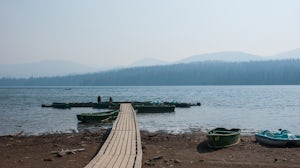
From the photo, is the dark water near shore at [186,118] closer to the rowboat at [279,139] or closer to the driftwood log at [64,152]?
the rowboat at [279,139]

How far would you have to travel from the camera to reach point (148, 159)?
18734 mm

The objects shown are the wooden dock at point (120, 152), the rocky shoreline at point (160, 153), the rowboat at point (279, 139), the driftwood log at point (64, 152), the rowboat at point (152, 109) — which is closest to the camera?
the wooden dock at point (120, 152)

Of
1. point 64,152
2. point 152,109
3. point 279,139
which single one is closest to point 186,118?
point 152,109

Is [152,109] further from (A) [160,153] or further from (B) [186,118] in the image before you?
(A) [160,153]

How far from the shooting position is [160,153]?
20500 millimetres

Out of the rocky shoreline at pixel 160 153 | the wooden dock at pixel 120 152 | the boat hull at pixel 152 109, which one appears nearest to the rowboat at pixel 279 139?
the rocky shoreline at pixel 160 153

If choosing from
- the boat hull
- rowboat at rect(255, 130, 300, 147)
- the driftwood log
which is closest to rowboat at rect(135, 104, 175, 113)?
the boat hull

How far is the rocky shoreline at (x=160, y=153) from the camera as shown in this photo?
59.0 ft

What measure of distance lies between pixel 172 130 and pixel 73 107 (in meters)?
34.4

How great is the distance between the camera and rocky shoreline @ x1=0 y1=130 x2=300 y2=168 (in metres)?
18.0

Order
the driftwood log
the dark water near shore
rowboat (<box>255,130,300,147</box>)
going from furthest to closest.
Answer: the dark water near shore < rowboat (<box>255,130,300,147</box>) < the driftwood log

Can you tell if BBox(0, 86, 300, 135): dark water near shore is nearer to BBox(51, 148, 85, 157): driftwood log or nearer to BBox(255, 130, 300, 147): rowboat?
BBox(255, 130, 300, 147): rowboat

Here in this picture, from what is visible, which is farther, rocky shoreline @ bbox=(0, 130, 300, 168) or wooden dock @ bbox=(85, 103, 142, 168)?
rocky shoreline @ bbox=(0, 130, 300, 168)

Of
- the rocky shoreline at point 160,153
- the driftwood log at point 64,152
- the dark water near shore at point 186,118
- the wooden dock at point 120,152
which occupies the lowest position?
the dark water near shore at point 186,118
